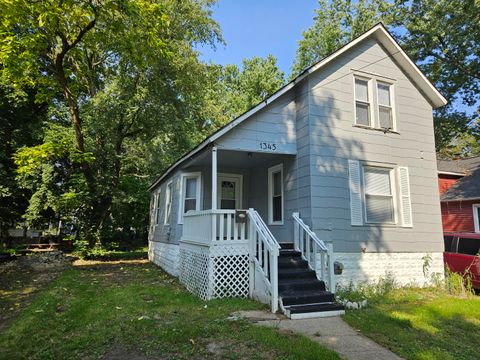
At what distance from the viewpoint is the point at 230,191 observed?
1110cm

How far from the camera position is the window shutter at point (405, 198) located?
9.17 meters

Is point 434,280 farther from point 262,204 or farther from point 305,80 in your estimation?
point 305,80

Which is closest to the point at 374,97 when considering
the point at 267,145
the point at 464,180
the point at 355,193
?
the point at 355,193

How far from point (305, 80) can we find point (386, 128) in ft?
9.37

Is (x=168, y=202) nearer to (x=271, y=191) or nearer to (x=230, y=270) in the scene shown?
(x=271, y=191)

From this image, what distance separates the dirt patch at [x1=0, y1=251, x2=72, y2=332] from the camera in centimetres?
709

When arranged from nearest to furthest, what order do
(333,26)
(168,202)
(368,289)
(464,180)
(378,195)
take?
(368,289)
(378,195)
(168,202)
(464,180)
(333,26)

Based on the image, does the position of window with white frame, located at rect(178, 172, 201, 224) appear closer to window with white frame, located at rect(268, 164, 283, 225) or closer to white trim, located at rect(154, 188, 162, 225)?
window with white frame, located at rect(268, 164, 283, 225)

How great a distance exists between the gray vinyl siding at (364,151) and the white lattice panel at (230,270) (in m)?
2.02

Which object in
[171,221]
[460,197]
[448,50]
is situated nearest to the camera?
[171,221]

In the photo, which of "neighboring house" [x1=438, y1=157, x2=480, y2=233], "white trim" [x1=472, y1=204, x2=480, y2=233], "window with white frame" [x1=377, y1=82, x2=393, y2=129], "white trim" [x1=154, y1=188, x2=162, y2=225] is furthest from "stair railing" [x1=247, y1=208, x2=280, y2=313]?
"white trim" [x1=472, y1=204, x2=480, y2=233]

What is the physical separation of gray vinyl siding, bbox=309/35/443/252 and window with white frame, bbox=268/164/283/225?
4.75 feet

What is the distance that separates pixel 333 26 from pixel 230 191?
71.2 ft

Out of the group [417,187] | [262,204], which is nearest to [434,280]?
[417,187]
